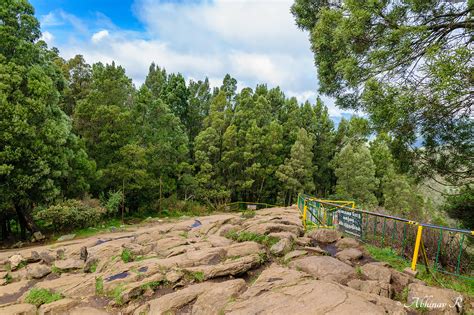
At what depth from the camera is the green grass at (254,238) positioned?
8223 mm

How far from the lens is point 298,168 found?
26984 millimetres

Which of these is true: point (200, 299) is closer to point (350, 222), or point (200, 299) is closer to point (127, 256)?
point (127, 256)

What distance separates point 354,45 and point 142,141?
1994 centimetres

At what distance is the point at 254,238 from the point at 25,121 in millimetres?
11114

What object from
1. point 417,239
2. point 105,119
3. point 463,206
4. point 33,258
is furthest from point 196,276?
point 105,119

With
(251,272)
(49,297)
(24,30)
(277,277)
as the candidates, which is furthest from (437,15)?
(24,30)

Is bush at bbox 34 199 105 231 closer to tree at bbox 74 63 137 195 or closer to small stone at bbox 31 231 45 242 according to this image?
small stone at bbox 31 231 45 242

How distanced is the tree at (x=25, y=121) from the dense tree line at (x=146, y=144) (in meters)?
0.05

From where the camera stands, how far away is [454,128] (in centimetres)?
741

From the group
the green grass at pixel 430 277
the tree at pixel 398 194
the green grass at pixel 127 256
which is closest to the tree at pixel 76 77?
the green grass at pixel 127 256

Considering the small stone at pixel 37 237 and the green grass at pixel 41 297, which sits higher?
the green grass at pixel 41 297

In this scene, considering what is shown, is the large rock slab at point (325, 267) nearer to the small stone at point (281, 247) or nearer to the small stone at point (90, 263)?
the small stone at point (281, 247)

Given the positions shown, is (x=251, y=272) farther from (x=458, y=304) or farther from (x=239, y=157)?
Answer: (x=239, y=157)

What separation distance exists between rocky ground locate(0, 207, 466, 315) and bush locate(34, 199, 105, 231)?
4469mm
